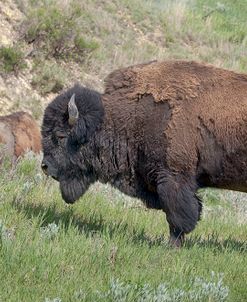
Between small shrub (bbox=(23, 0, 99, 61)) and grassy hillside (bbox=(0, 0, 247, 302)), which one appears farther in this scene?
small shrub (bbox=(23, 0, 99, 61))

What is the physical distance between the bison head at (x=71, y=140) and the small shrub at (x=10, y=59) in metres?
9.92

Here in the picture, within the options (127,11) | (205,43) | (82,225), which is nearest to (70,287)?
(82,225)

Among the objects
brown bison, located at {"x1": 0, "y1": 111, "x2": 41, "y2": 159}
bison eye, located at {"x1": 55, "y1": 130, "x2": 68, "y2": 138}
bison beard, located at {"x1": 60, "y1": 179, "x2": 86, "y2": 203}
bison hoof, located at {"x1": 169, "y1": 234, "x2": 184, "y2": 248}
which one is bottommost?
brown bison, located at {"x1": 0, "y1": 111, "x2": 41, "y2": 159}

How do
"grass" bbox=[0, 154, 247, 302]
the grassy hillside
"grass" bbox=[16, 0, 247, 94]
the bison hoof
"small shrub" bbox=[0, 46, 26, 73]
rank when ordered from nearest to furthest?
"grass" bbox=[0, 154, 247, 302], the grassy hillside, the bison hoof, "small shrub" bbox=[0, 46, 26, 73], "grass" bbox=[16, 0, 247, 94]

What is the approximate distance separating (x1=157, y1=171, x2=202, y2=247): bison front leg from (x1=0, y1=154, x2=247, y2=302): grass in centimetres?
29

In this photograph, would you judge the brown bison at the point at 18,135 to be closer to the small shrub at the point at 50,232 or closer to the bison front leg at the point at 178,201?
the bison front leg at the point at 178,201

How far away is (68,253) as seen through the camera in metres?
5.26

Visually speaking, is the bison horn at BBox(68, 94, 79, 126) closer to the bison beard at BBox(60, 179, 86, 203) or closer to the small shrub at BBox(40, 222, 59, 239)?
the bison beard at BBox(60, 179, 86, 203)

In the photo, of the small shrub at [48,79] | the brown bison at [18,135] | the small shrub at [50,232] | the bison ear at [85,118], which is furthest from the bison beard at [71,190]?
the small shrub at [48,79]

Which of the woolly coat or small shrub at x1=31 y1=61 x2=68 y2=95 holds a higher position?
the woolly coat

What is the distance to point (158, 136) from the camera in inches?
278

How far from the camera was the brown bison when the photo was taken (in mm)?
11430

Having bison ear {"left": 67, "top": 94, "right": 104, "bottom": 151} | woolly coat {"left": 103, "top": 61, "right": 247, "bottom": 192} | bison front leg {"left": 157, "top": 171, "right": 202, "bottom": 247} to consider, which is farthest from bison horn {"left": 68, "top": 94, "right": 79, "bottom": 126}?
bison front leg {"left": 157, "top": 171, "right": 202, "bottom": 247}

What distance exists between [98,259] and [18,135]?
22.3 feet
